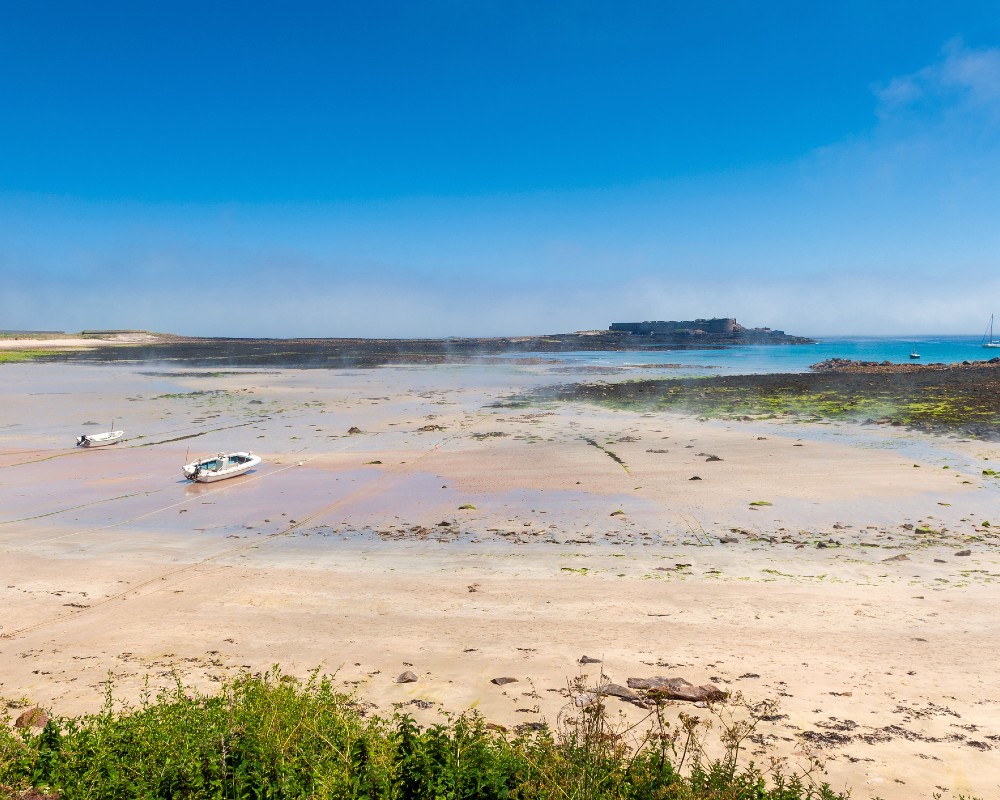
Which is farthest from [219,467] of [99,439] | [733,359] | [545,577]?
[733,359]

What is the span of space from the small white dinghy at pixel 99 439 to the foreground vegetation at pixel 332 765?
30.2 meters

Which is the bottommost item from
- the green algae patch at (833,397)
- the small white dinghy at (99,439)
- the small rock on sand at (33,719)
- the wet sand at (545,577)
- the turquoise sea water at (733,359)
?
the wet sand at (545,577)

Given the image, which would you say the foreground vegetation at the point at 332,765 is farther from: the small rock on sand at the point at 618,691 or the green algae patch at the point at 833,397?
the green algae patch at the point at 833,397

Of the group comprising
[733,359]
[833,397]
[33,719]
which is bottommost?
[33,719]

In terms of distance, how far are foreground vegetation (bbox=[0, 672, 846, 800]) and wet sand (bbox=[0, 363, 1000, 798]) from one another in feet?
5.90

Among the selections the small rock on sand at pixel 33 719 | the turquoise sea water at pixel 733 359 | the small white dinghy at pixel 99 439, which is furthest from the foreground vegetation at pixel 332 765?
the turquoise sea water at pixel 733 359

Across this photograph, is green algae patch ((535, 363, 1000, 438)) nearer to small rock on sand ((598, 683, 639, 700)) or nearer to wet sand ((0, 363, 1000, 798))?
wet sand ((0, 363, 1000, 798))

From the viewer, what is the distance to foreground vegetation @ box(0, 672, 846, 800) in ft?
20.9

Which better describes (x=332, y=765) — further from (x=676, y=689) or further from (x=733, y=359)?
(x=733, y=359)

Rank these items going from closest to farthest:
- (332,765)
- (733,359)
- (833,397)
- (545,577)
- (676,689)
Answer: (332,765), (676,689), (545,577), (833,397), (733,359)

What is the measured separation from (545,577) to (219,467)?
1739 cm

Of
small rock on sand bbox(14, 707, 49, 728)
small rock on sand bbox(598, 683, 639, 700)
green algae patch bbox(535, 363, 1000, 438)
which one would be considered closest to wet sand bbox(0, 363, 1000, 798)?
small rock on sand bbox(598, 683, 639, 700)

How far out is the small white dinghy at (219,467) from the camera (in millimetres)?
25422

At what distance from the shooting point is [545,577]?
14844 mm
